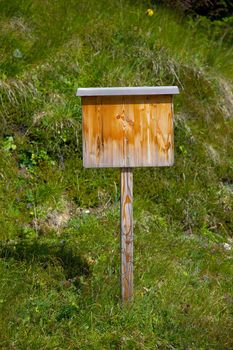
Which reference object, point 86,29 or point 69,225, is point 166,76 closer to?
point 86,29

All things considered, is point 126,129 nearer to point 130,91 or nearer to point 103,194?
point 130,91

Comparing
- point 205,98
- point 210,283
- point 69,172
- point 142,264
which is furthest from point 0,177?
point 205,98

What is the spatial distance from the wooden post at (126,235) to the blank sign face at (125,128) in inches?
5.2

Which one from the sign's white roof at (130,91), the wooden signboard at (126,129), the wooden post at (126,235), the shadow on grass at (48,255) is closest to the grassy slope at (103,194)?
the shadow on grass at (48,255)

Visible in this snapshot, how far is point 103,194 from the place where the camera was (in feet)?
24.1

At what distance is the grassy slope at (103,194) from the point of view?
532 cm

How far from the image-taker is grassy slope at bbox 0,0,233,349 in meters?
5.32

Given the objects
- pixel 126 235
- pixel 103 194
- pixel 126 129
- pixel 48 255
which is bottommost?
pixel 48 255

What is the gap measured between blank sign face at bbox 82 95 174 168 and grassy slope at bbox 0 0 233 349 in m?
0.98

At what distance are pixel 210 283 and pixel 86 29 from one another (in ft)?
12.5

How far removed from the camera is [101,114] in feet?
17.7

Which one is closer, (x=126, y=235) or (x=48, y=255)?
(x=126, y=235)

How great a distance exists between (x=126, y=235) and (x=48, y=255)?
87cm

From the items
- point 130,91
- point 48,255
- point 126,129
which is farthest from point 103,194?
point 130,91
